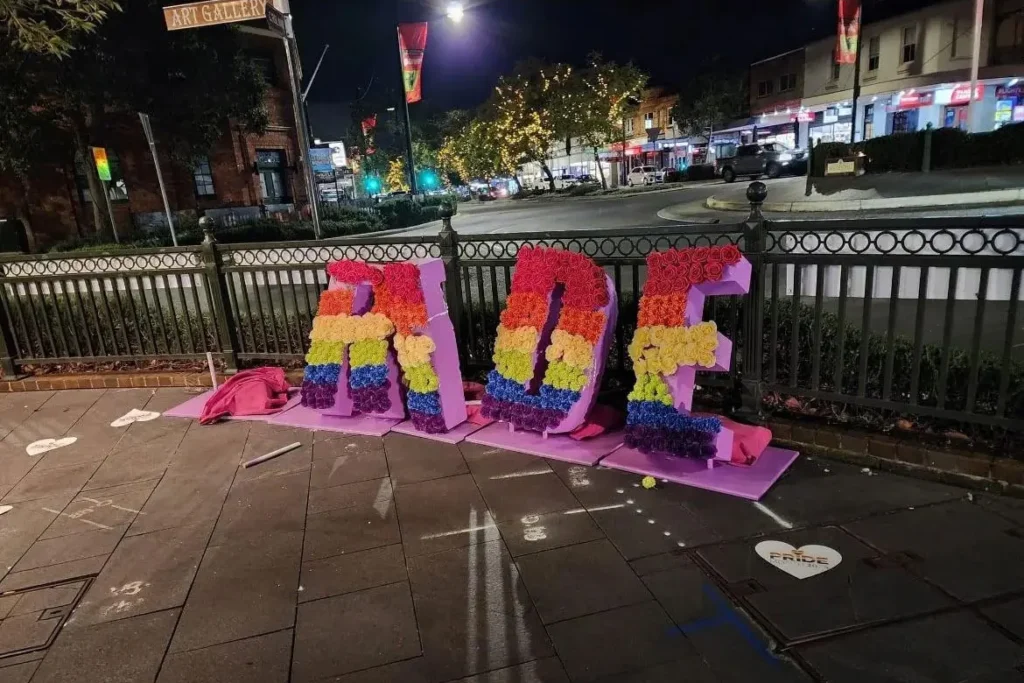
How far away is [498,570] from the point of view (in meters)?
3.25

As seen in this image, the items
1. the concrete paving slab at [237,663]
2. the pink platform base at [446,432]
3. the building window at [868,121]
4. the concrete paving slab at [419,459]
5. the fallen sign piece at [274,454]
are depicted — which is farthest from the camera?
the building window at [868,121]

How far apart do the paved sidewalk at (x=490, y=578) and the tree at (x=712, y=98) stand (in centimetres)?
4702

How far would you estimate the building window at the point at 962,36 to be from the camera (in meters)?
28.9

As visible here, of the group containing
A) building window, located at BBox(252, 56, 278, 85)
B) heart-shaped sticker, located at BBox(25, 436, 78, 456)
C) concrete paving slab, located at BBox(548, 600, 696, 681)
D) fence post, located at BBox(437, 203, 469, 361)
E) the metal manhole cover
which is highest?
building window, located at BBox(252, 56, 278, 85)

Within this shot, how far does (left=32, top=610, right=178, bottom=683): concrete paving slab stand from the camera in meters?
2.73

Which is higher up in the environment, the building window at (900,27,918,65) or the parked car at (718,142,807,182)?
the building window at (900,27,918,65)

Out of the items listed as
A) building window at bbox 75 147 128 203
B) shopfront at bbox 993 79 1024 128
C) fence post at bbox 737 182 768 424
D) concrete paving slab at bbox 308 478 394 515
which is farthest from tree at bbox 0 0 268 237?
shopfront at bbox 993 79 1024 128

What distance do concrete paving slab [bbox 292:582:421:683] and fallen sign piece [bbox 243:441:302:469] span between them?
197 centimetres

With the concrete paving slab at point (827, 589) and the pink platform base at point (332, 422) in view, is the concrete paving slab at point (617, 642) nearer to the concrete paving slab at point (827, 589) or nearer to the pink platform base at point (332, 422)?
the concrete paving slab at point (827, 589)

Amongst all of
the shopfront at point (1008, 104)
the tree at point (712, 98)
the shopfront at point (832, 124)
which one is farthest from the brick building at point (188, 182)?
the shopfront at point (1008, 104)

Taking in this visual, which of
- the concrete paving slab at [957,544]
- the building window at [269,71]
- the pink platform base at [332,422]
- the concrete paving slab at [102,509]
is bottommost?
the concrete paving slab at [957,544]

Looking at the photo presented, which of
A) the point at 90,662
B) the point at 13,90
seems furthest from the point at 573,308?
the point at 13,90

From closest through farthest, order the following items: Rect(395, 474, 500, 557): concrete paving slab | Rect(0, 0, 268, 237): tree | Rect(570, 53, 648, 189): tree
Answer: Rect(395, 474, 500, 557): concrete paving slab, Rect(0, 0, 268, 237): tree, Rect(570, 53, 648, 189): tree

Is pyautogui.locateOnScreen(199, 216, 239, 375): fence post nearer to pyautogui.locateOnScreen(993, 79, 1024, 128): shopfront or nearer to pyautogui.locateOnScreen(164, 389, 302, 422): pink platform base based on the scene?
pyautogui.locateOnScreen(164, 389, 302, 422): pink platform base
